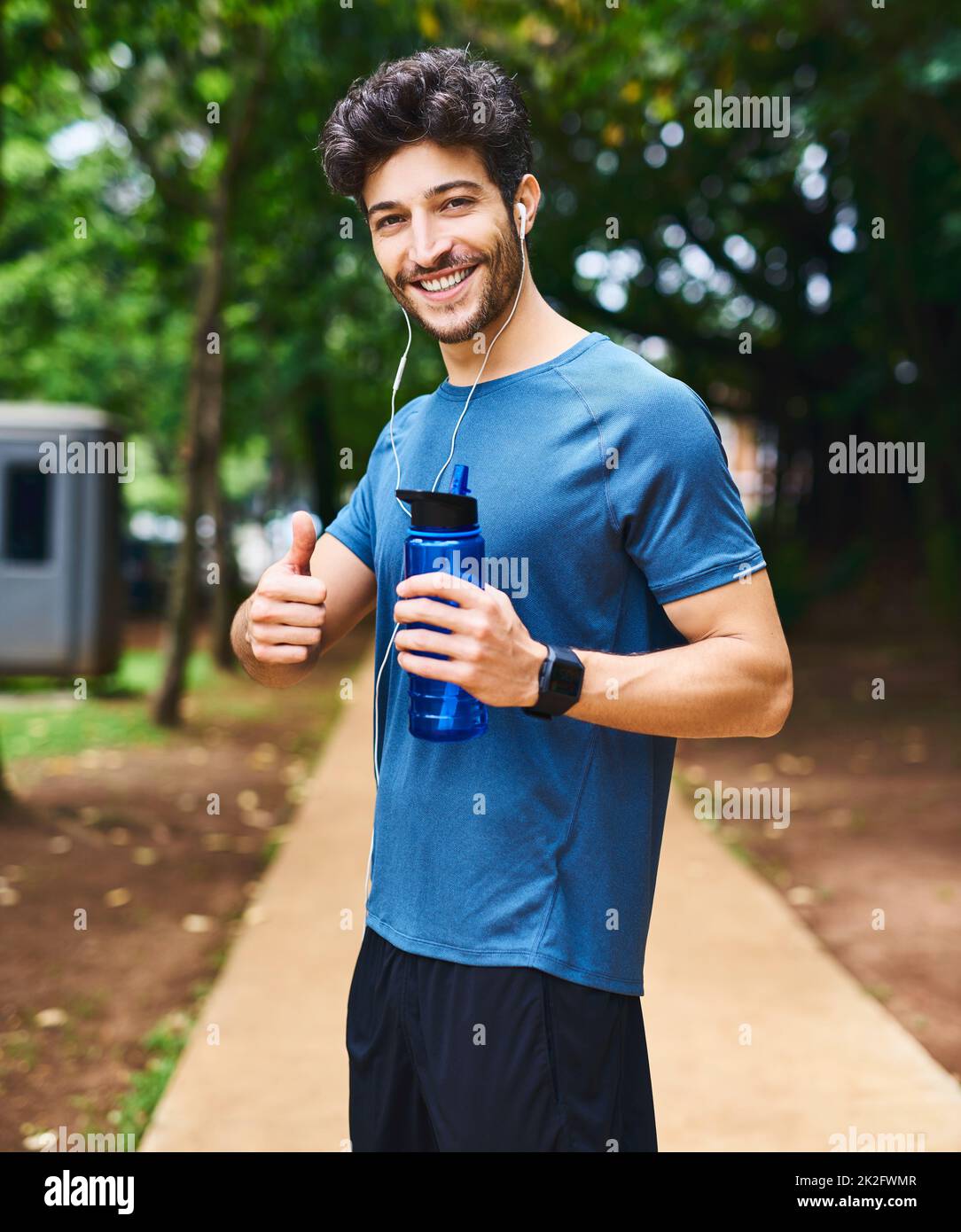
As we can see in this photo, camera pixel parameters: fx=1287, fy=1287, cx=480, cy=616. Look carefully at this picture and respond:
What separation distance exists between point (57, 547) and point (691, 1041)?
10.3 m

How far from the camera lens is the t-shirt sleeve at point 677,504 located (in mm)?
1845

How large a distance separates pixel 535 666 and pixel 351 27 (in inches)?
418

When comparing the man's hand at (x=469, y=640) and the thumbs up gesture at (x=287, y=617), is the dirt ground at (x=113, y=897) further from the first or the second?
the man's hand at (x=469, y=640)

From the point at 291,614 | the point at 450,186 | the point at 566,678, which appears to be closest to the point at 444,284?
the point at 450,186

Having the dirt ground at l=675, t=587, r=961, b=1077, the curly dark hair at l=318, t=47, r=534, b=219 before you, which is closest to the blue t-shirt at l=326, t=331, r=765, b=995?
the curly dark hair at l=318, t=47, r=534, b=219

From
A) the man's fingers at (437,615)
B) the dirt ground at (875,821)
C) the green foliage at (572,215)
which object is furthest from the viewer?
the green foliage at (572,215)

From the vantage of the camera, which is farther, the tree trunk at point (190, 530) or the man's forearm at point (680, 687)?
the tree trunk at point (190, 530)

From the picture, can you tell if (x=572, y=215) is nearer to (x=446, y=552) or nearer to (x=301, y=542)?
(x=301, y=542)

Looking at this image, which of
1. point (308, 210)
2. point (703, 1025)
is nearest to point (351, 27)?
point (308, 210)

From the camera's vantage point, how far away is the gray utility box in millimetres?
13188

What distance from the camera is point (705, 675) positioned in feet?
5.95

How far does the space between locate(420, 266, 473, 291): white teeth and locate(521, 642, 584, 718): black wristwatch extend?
0.62 meters

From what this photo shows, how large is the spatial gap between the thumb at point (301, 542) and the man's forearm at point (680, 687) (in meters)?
0.49

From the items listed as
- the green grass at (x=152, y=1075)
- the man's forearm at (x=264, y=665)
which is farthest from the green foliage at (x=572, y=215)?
the man's forearm at (x=264, y=665)
